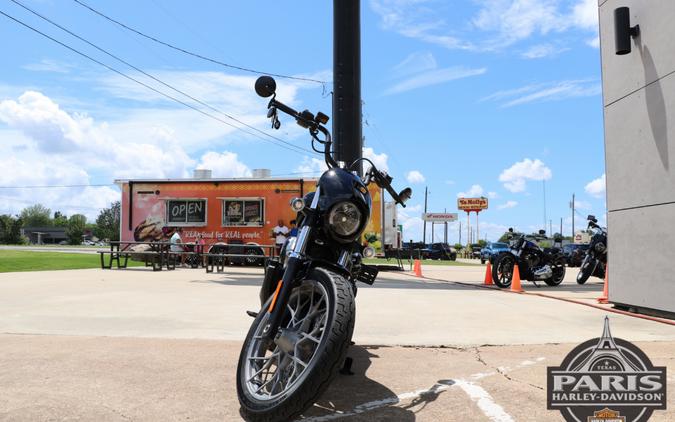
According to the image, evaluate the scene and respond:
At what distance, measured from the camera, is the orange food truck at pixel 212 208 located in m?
19.6

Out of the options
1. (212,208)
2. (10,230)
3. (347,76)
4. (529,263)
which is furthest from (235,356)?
(10,230)

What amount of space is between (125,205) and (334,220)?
19891 millimetres

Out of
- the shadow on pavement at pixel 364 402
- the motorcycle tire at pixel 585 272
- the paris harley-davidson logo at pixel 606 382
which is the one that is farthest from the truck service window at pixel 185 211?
the paris harley-davidson logo at pixel 606 382

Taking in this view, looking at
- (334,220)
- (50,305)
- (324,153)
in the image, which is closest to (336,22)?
(50,305)

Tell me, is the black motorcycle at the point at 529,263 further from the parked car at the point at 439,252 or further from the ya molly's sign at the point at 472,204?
the ya molly's sign at the point at 472,204

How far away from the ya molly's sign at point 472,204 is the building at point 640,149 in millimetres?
58898

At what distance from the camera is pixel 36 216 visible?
138m

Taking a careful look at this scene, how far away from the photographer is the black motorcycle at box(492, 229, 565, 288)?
12.9m

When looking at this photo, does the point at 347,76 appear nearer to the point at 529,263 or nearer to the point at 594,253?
the point at 529,263

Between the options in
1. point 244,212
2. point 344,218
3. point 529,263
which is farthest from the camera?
point 244,212

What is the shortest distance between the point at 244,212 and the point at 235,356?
15964 millimetres

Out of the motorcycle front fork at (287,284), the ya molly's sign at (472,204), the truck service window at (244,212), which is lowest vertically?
the motorcycle front fork at (287,284)

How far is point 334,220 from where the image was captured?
3238mm

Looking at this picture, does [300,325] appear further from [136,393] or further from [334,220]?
[136,393]
